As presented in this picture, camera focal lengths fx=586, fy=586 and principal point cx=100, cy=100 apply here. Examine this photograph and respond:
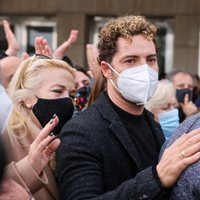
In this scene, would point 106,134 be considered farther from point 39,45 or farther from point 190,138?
point 39,45

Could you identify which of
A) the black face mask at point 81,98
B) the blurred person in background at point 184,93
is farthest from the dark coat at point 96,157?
the blurred person in background at point 184,93

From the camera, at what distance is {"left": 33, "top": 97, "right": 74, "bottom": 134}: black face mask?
268 cm

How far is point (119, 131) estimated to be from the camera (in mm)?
2393

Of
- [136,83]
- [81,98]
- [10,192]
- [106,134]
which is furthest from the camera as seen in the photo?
[81,98]

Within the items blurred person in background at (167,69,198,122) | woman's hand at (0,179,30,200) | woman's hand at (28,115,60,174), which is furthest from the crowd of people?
blurred person in background at (167,69,198,122)

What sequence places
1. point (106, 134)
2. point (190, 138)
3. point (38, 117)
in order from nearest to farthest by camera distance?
1. point (190, 138)
2. point (106, 134)
3. point (38, 117)

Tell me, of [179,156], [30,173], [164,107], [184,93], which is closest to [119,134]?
[30,173]

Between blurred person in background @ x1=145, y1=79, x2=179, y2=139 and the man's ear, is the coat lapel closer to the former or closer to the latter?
the man's ear

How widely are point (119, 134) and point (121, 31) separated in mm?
433

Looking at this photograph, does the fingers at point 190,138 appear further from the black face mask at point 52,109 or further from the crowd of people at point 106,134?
the black face mask at point 52,109

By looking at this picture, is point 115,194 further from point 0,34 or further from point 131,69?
point 0,34

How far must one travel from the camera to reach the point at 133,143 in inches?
95.6

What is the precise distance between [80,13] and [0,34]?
138 centimetres

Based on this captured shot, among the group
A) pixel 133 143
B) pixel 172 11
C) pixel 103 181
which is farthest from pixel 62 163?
pixel 172 11
